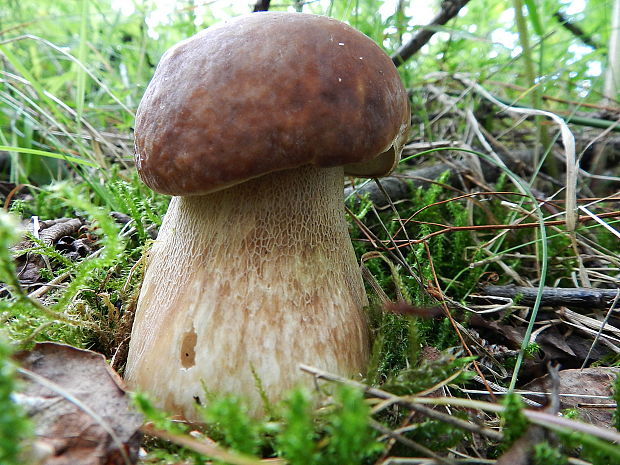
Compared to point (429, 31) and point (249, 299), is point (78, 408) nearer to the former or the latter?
point (249, 299)

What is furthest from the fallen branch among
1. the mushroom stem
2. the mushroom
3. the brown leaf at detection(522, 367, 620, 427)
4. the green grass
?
the brown leaf at detection(522, 367, 620, 427)

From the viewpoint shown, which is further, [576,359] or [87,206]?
[576,359]

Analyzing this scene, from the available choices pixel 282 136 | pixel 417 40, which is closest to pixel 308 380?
pixel 282 136

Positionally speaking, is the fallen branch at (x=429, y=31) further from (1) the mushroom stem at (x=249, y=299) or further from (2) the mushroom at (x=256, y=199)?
(1) the mushroom stem at (x=249, y=299)

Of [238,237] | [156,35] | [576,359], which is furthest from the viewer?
[156,35]

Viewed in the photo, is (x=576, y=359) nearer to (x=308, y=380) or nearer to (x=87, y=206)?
(x=308, y=380)

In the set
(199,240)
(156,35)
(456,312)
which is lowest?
(456,312)

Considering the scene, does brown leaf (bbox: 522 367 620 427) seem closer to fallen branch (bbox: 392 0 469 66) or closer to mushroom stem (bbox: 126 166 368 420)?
mushroom stem (bbox: 126 166 368 420)
